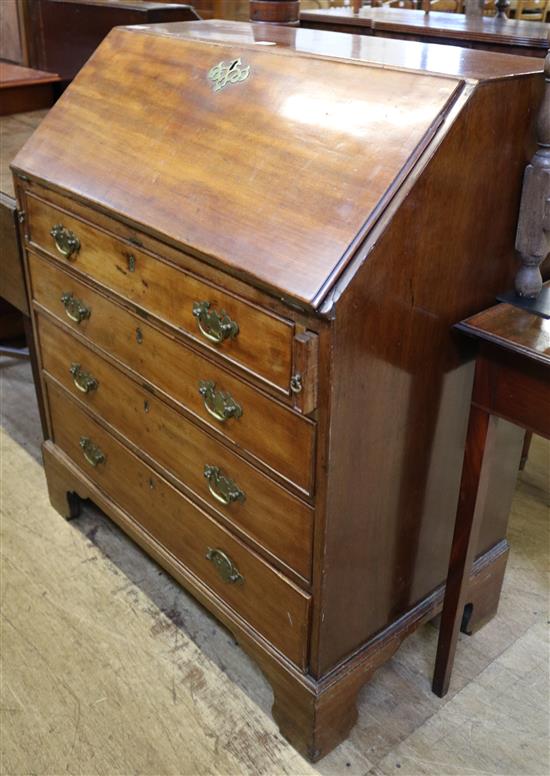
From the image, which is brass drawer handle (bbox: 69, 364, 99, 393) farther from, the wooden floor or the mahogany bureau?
the wooden floor

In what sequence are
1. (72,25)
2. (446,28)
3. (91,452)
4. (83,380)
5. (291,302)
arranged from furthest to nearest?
A: (72,25) → (446,28) → (91,452) → (83,380) → (291,302)

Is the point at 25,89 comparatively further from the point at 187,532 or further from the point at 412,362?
the point at 412,362

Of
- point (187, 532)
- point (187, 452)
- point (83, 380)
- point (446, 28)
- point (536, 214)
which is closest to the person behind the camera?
point (536, 214)

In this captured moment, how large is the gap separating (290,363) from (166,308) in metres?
0.37

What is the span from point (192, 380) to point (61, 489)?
91 cm

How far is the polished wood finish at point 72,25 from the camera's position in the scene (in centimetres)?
265

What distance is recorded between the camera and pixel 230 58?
5.20 feet

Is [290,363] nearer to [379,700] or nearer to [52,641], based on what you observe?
[379,700]

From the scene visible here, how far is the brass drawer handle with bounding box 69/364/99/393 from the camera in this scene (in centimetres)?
195

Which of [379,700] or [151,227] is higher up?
[151,227]

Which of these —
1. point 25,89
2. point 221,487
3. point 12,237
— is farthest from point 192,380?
point 25,89

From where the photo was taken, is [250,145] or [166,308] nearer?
[250,145]

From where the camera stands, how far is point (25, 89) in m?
2.89

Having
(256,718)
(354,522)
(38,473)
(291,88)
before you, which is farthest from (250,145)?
(38,473)
